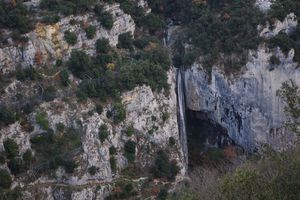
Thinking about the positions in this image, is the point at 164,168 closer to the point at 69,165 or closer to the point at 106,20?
the point at 69,165

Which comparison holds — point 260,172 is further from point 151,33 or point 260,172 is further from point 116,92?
point 151,33

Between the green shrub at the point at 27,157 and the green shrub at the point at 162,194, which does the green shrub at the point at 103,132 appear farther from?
the green shrub at the point at 162,194

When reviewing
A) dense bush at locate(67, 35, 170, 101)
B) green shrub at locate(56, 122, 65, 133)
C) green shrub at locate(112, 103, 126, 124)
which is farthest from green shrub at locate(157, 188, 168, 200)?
green shrub at locate(56, 122, 65, 133)

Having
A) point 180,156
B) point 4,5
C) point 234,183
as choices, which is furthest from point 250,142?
point 234,183

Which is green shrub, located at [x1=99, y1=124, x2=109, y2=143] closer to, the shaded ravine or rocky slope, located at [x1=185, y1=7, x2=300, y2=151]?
the shaded ravine

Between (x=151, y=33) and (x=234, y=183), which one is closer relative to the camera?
(x=234, y=183)

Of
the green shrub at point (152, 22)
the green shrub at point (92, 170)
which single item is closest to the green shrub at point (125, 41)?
the green shrub at point (152, 22)
